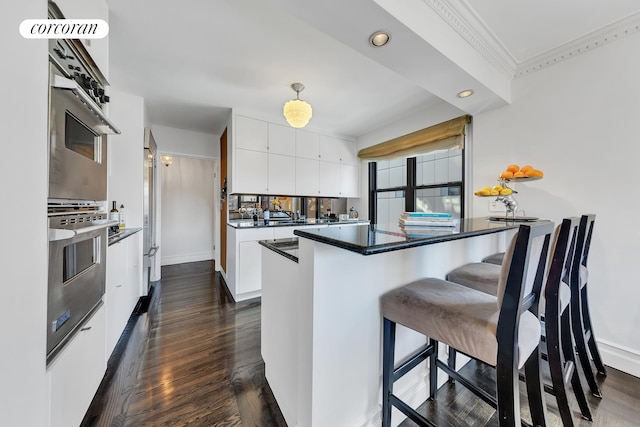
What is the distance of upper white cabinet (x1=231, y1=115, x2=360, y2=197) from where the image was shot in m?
3.13

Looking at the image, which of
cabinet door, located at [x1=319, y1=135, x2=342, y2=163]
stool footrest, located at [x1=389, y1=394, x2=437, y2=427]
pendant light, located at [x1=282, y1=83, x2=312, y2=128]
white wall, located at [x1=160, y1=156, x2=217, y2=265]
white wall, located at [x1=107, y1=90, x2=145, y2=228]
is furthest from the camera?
white wall, located at [x1=160, y1=156, x2=217, y2=265]

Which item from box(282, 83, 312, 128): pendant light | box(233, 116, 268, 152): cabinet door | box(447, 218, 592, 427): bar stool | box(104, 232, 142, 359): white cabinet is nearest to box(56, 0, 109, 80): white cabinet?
box(104, 232, 142, 359): white cabinet

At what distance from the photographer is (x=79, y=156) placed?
100cm

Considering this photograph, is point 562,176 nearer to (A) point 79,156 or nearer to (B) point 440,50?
(B) point 440,50

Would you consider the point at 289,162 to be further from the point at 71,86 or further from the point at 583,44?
the point at 583,44

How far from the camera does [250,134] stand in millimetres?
3180

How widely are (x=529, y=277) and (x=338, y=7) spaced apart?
1471mm

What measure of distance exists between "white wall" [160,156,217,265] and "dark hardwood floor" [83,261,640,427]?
2.64 meters

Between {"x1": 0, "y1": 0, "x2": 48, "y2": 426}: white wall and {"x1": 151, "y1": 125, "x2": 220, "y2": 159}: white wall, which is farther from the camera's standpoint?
{"x1": 151, "y1": 125, "x2": 220, "y2": 159}: white wall

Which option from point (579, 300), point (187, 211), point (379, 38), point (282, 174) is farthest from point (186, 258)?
point (579, 300)

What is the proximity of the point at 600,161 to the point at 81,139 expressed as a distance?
3302mm

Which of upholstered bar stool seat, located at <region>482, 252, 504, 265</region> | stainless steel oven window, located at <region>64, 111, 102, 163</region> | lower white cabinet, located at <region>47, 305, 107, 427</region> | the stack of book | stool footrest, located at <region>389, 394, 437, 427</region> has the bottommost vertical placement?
stool footrest, located at <region>389, 394, 437, 427</region>

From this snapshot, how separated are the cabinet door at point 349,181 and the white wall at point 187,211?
2.71 m

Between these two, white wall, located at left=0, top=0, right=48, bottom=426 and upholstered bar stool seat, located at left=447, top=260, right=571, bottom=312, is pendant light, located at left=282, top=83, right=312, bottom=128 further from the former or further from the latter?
upholstered bar stool seat, located at left=447, top=260, right=571, bottom=312
